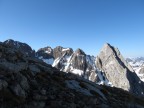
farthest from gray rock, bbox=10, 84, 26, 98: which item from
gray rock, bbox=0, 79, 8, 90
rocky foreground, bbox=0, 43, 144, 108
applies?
gray rock, bbox=0, 79, 8, 90

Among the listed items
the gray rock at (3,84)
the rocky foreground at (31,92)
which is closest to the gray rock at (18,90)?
the rocky foreground at (31,92)

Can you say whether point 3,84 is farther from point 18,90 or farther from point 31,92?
point 31,92

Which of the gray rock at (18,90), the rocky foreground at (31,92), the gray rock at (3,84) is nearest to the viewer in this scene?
the rocky foreground at (31,92)

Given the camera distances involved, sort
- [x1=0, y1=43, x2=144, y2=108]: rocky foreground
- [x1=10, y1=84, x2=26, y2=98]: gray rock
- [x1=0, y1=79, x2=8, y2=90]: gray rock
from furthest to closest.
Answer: [x1=10, y1=84, x2=26, y2=98]: gray rock < [x1=0, y1=79, x2=8, y2=90]: gray rock < [x1=0, y1=43, x2=144, y2=108]: rocky foreground

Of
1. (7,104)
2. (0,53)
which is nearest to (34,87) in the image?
(7,104)

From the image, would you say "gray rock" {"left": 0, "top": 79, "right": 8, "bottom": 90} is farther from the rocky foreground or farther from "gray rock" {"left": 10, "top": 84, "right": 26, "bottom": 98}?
"gray rock" {"left": 10, "top": 84, "right": 26, "bottom": 98}

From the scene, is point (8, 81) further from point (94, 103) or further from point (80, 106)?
point (94, 103)

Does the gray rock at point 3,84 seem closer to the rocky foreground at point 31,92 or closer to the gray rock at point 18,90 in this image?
the rocky foreground at point 31,92

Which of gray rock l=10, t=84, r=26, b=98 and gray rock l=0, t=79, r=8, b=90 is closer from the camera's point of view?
gray rock l=0, t=79, r=8, b=90

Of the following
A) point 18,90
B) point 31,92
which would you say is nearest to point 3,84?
point 18,90

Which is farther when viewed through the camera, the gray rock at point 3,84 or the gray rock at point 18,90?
the gray rock at point 18,90

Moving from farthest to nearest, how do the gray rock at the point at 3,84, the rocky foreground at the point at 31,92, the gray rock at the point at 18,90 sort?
the gray rock at the point at 18,90, the gray rock at the point at 3,84, the rocky foreground at the point at 31,92

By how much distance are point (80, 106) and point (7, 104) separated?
554 centimetres

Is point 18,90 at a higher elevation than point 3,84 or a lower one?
lower
